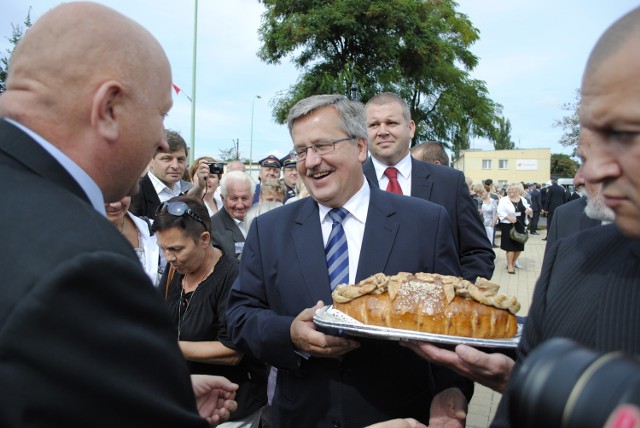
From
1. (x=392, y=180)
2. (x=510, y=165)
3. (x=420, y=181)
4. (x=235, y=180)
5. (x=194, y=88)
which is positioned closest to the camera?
(x=420, y=181)

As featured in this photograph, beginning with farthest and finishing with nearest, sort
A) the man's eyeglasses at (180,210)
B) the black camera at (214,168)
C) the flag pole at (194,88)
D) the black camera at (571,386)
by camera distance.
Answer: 1. the flag pole at (194,88)
2. the black camera at (214,168)
3. the man's eyeglasses at (180,210)
4. the black camera at (571,386)

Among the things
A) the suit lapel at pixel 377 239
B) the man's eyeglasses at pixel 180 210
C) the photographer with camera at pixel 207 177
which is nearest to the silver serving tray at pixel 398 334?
the suit lapel at pixel 377 239

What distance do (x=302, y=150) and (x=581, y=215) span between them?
7.71 ft

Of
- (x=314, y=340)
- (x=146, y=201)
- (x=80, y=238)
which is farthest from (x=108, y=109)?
(x=146, y=201)

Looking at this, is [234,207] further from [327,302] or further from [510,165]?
[510,165]

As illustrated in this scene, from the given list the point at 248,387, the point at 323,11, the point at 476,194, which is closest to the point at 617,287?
the point at 248,387

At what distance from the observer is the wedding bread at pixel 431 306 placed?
86.8 inches

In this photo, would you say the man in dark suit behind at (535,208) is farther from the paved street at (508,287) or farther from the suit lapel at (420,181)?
the suit lapel at (420,181)

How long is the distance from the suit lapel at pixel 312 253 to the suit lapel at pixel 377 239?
6.9 inches

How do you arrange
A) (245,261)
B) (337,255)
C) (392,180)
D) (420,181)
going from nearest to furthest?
(337,255), (245,261), (420,181), (392,180)

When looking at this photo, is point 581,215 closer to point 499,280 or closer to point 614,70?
point 614,70

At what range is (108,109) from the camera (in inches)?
59.1

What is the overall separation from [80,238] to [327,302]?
1578 mm

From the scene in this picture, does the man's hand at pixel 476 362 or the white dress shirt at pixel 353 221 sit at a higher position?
the white dress shirt at pixel 353 221
